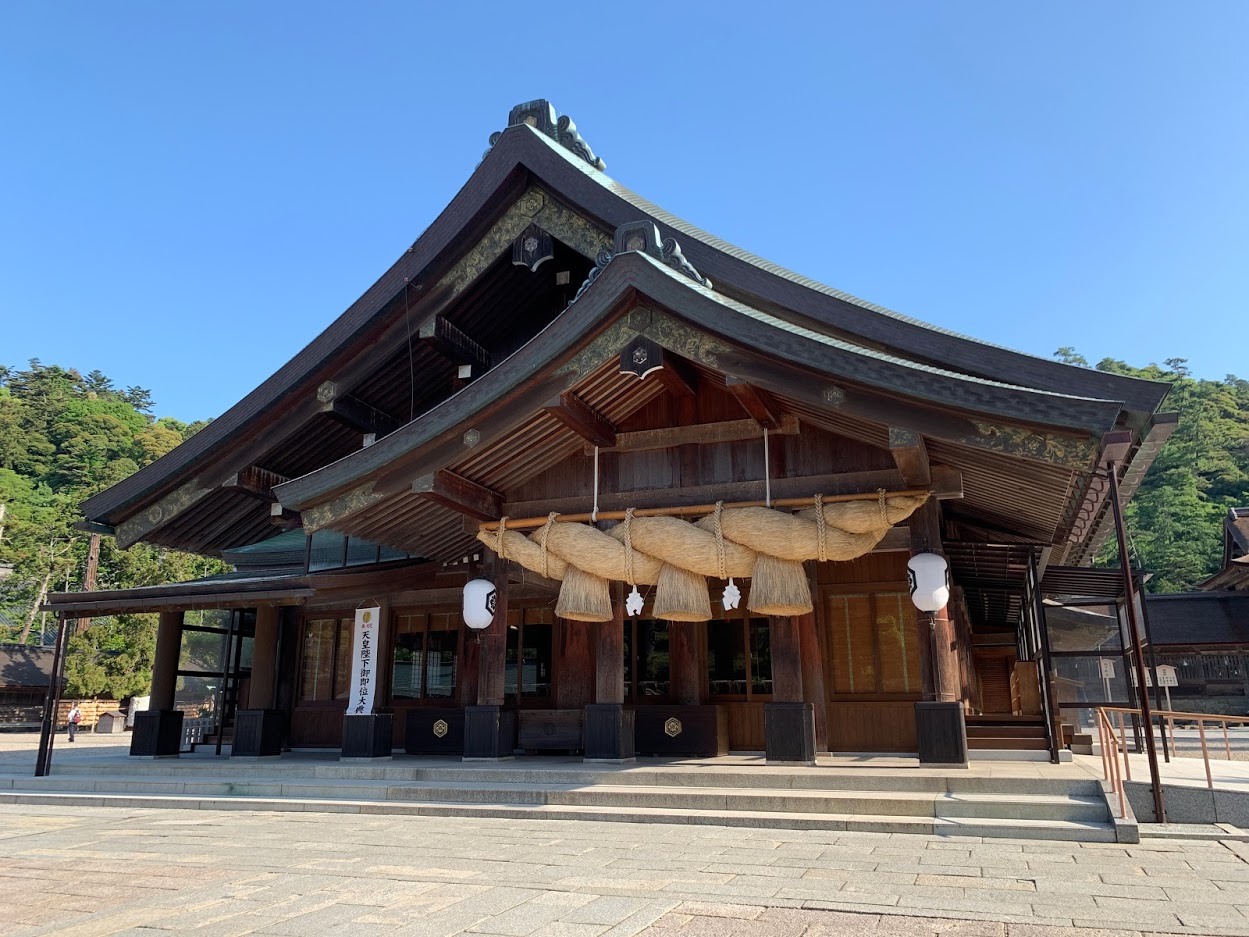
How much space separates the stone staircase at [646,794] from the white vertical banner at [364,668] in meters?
0.99

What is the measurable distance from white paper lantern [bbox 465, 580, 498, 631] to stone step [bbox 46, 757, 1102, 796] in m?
1.50

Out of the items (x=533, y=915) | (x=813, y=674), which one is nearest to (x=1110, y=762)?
(x=813, y=674)

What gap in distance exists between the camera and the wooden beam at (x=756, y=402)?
7969 mm

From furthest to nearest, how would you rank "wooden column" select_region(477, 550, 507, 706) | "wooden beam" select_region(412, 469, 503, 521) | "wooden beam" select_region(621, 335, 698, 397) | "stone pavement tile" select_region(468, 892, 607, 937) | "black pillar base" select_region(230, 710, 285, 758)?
1. "black pillar base" select_region(230, 710, 285, 758)
2. "wooden column" select_region(477, 550, 507, 706)
3. "wooden beam" select_region(412, 469, 503, 521)
4. "wooden beam" select_region(621, 335, 698, 397)
5. "stone pavement tile" select_region(468, 892, 607, 937)

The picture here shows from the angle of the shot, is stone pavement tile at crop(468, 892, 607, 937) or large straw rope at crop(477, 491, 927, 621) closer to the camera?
stone pavement tile at crop(468, 892, 607, 937)

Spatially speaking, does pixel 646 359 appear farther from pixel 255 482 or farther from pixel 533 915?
pixel 255 482

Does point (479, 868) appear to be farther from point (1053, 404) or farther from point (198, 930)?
point (1053, 404)

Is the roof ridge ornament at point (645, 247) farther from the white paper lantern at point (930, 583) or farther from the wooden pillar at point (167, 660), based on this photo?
the wooden pillar at point (167, 660)

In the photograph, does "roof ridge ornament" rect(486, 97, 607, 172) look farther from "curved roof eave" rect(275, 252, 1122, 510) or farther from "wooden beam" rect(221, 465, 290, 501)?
"wooden beam" rect(221, 465, 290, 501)

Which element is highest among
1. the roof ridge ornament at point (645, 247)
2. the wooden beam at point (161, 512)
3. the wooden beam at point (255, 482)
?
the roof ridge ornament at point (645, 247)

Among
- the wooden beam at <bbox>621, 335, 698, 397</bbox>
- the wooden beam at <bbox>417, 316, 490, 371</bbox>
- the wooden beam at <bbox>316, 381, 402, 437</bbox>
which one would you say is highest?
the wooden beam at <bbox>417, 316, 490, 371</bbox>

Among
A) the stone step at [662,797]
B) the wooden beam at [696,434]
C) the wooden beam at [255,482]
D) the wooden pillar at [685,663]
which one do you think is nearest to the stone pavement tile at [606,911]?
the stone step at [662,797]

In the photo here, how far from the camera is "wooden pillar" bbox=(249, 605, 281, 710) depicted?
12.4 meters

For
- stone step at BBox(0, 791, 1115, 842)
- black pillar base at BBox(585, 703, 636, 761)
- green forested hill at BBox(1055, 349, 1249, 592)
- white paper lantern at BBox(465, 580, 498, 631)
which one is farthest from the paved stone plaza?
green forested hill at BBox(1055, 349, 1249, 592)
